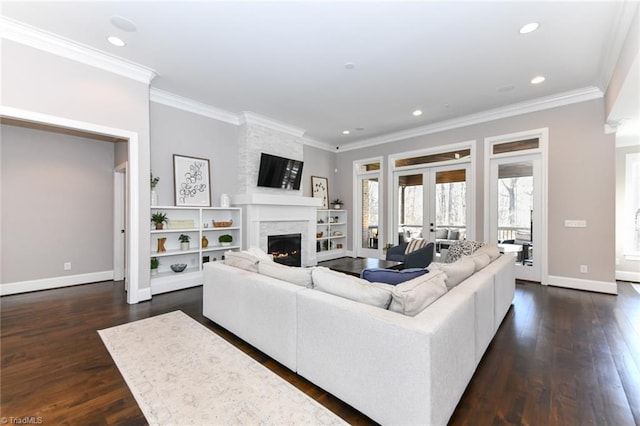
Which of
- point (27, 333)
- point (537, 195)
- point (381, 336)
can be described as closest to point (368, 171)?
point (537, 195)

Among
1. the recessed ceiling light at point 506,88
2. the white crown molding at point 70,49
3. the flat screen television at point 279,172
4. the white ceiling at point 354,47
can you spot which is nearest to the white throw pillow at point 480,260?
the white ceiling at point 354,47

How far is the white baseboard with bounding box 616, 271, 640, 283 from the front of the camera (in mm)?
4957

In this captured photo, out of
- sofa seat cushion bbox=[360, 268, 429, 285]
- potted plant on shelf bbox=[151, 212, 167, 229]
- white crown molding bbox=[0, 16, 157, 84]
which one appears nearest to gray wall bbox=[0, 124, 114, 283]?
potted plant on shelf bbox=[151, 212, 167, 229]

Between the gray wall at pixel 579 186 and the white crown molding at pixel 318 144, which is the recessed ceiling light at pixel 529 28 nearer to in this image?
the gray wall at pixel 579 186

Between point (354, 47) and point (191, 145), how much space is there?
10.8 ft

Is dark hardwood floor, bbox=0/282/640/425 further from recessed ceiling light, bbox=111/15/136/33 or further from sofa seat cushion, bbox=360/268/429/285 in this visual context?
recessed ceiling light, bbox=111/15/136/33

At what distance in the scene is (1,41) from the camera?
2.91 meters

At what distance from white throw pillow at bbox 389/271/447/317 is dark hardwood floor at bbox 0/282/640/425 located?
0.71 m

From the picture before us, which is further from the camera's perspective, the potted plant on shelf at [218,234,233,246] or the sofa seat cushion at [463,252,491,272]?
the potted plant on shelf at [218,234,233,246]

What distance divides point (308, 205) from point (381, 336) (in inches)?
196

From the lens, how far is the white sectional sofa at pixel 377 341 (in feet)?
4.68

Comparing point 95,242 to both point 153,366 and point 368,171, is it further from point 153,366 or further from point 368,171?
point 368,171

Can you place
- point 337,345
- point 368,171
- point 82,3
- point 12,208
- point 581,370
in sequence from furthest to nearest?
point 368,171 → point 12,208 → point 82,3 → point 581,370 → point 337,345

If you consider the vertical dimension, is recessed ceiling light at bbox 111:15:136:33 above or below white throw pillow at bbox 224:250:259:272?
above
